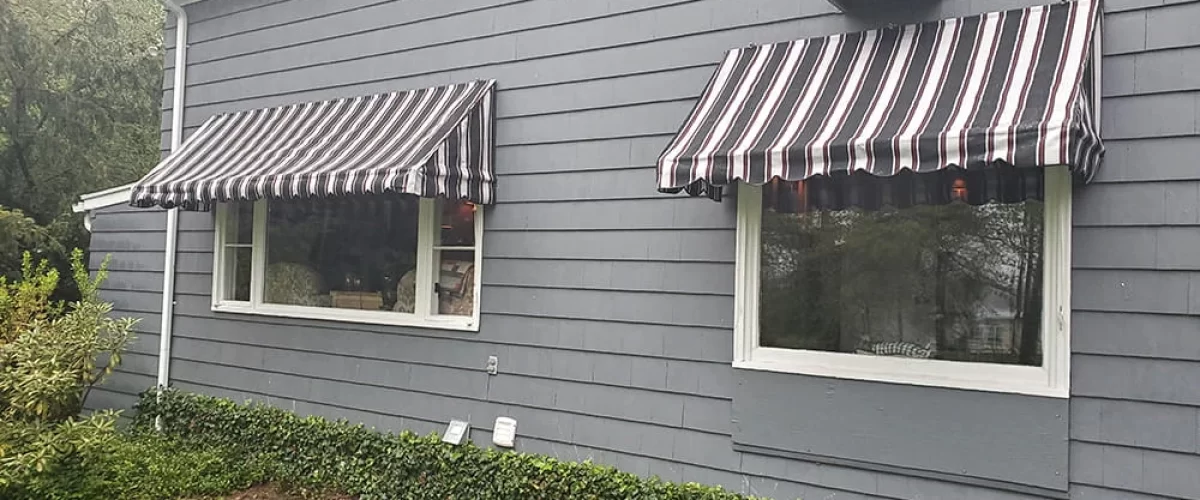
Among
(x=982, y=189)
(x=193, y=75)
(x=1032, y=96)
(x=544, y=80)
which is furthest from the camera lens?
(x=193, y=75)

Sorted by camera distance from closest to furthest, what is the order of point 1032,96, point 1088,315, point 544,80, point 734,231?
point 1032,96, point 1088,315, point 734,231, point 544,80

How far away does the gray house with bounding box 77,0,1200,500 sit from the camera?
329 centimetres

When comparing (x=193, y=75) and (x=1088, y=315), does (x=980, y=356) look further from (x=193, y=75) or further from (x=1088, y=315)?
(x=193, y=75)

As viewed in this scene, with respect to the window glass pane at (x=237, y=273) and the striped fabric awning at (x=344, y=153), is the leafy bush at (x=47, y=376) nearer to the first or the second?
the window glass pane at (x=237, y=273)

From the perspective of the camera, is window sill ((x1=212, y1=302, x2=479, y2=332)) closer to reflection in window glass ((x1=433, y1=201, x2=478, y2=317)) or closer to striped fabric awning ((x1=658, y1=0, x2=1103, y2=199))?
reflection in window glass ((x1=433, y1=201, x2=478, y2=317))

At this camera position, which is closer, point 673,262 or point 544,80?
point 673,262

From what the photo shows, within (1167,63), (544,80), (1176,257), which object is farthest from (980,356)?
(544,80)

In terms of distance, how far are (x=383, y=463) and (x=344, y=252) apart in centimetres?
171

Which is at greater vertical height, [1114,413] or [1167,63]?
[1167,63]

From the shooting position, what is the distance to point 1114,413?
10.9 feet

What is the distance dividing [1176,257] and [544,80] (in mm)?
3471

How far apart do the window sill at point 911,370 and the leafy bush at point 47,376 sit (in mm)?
4374

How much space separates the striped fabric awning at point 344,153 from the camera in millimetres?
4672

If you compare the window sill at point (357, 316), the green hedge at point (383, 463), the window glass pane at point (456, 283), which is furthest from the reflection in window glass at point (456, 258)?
the green hedge at point (383, 463)
